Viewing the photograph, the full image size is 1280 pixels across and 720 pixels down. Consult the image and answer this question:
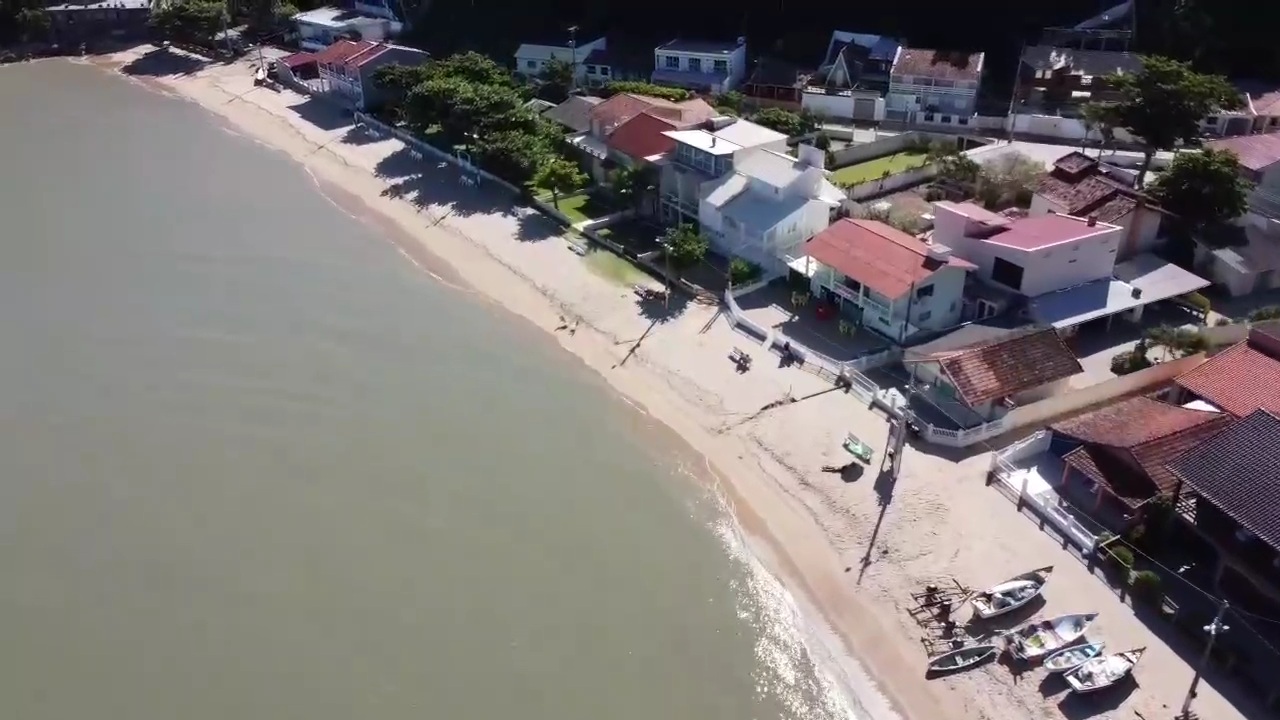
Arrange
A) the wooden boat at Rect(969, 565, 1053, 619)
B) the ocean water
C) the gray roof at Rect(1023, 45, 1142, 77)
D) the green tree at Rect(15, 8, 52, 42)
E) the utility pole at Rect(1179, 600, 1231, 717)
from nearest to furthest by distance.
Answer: the utility pole at Rect(1179, 600, 1231, 717) < the ocean water < the wooden boat at Rect(969, 565, 1053, 619) < the gray roof at Rect(1023, 45, 1142, 77) < the green tree at Rect(15, 8, 52, 42)

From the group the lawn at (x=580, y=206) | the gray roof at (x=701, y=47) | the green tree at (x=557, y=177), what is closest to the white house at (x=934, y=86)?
the gray roof at (x=701, y=47)

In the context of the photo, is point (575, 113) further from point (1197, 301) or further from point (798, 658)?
point (798, 658)

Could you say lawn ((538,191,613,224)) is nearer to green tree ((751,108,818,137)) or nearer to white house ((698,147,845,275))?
white house ((698,147,845,275))

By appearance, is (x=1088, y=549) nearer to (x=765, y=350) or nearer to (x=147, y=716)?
(x=765, y=350)

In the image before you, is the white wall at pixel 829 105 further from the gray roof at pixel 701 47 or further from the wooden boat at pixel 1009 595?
the wooden boat at pixel 1009 595

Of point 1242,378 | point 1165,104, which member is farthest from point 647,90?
point 1242,378

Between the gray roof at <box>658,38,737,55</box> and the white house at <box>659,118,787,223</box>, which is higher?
the gray roof at <box>658,38,737,55</box>

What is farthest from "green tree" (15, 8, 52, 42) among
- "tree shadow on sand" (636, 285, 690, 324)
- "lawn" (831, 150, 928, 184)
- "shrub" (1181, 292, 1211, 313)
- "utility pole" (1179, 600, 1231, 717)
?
"utility pole" (1179, 600, 1231, 717)
